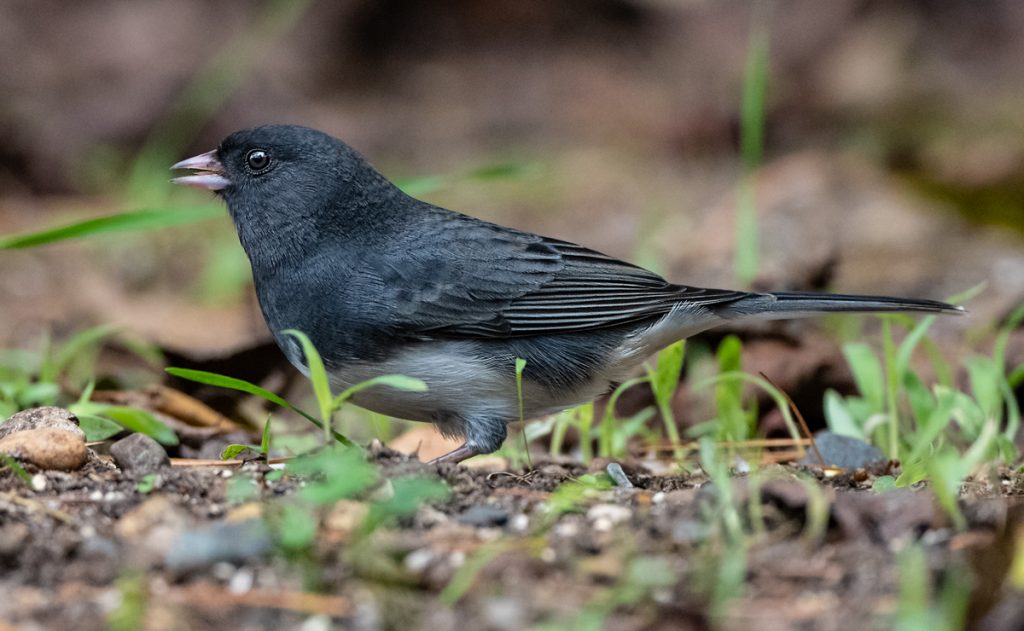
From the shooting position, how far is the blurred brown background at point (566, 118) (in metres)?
6.58

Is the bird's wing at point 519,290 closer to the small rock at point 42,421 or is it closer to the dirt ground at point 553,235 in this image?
the dirt ground at point 553,235

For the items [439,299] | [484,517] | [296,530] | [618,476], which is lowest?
[618,476]

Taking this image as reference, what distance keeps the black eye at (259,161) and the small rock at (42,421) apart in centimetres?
115

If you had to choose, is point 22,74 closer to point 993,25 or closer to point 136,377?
point 136,377

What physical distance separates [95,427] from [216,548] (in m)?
1.28

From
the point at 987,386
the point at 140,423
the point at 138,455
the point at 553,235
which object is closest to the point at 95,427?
the point at 140,423

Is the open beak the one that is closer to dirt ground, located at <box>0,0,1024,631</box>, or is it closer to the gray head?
the gray head

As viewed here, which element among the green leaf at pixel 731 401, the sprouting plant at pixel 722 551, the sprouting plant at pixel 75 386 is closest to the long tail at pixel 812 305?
the green leaf at pixel 731 401

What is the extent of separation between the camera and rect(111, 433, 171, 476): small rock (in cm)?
282

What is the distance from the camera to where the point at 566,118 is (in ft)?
30.7

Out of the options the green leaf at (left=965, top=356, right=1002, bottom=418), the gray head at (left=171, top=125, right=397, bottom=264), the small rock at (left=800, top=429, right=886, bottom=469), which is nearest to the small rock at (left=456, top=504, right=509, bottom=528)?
the small rock at (left=800, top=429, right=886, bottom=469)

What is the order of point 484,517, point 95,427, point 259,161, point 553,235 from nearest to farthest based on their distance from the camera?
point 484,517 < point 95,427 < point 259,161 < point 553,235

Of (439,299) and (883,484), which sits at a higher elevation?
(439,299)

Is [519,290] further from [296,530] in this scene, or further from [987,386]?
[296,530]
